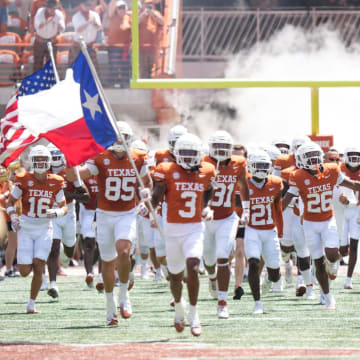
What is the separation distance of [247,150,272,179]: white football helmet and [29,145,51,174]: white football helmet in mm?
2016

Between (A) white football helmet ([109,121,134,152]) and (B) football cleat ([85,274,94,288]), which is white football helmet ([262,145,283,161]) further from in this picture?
(A) white football helmet ([109,121,134,152])

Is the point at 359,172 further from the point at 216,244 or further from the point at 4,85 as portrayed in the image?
the point at 4,85

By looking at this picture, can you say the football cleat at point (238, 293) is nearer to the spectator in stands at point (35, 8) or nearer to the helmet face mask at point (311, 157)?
the helmet face mask at point (311, 157)

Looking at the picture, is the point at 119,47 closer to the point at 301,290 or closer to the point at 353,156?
→ the point at 353,156

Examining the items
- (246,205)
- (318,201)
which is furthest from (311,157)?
(246,205)

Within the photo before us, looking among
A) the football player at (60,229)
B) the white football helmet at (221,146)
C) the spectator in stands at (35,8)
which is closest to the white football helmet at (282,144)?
the football player at (60,229)

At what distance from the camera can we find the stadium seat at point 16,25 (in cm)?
2016

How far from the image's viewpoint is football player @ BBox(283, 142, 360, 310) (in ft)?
35.9

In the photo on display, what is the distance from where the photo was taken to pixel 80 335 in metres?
9.23

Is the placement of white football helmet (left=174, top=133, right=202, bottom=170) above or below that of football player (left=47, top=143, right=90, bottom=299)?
above

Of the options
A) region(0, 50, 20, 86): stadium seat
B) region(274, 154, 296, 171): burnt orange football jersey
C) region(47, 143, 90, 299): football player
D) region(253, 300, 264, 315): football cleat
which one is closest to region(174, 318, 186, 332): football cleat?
region(253, 300, 264, 315): football cleat

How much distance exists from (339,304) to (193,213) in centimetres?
281

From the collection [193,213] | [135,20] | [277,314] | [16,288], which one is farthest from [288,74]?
[193,213]

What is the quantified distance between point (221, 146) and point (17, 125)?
6.11ft
